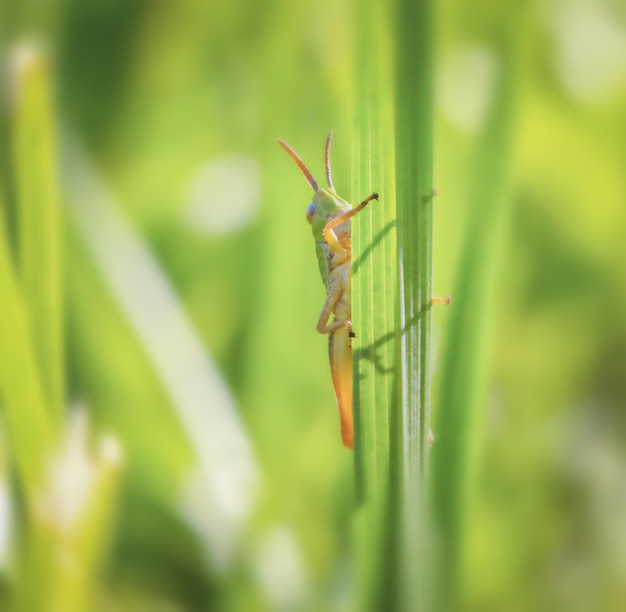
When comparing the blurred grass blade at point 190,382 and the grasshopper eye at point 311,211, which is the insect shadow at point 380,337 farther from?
the blurred grass blade at point 190,382

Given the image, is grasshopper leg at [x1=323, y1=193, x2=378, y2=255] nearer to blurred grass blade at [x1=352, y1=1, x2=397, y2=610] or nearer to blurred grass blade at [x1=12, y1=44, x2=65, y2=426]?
blurred grass blade at [x1=352, y1=1, x2=397, y2=610]

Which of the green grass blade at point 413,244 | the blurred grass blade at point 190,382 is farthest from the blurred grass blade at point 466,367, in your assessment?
the blurred grass blade at point 190,382

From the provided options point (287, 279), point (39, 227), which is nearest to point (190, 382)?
point (287, 279)

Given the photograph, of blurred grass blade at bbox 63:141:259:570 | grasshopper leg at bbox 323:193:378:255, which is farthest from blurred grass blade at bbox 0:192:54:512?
grasshopper leg at bbox 323:193:378:255

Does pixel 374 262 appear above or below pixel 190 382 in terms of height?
below

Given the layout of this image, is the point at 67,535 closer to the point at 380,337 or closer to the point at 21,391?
the point at 21,391

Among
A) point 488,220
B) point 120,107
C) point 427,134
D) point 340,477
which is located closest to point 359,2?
point 427,134
